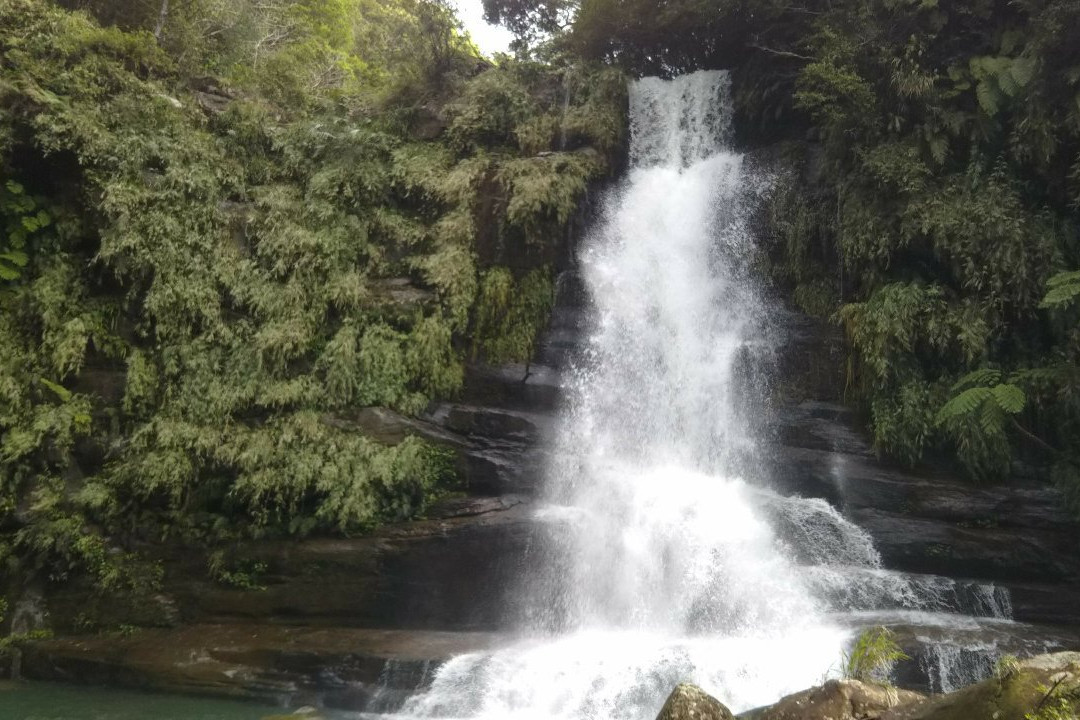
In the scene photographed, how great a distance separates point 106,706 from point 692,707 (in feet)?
21.6

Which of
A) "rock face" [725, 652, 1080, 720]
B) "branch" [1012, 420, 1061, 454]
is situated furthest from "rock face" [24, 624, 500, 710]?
"branch" [1012, 420, 1061, 454]

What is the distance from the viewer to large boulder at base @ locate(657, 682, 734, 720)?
4.72 m

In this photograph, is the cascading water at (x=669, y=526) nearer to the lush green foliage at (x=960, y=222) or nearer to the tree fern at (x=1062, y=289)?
the lush green foliage at (x=960, y=222)

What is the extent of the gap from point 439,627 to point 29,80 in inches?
423

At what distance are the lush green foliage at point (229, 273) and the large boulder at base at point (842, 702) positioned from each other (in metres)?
5.84

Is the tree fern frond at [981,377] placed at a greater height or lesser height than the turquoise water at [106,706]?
greater

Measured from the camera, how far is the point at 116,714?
702 cm

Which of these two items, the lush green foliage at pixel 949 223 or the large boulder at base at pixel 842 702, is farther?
the lush green foliage at pixel 949 223

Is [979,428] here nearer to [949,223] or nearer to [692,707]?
[949,223]

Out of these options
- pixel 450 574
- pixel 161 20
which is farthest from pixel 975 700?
pixel 161 20

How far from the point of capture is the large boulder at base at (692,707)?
4723 mm

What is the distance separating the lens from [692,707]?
187 inches

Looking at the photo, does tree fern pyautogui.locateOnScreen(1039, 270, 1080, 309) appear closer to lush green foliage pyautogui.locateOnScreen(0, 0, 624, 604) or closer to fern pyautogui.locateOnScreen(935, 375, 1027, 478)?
fern pyautogui.locateOnScreen(935, 375, 1027, 478)

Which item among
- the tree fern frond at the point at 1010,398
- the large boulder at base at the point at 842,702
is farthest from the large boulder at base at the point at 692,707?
the tree fern frond at the point at 1010,398
